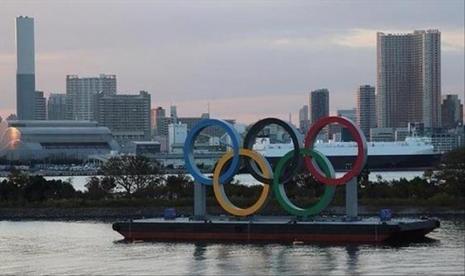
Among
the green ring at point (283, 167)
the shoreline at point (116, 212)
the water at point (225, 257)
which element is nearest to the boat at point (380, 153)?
the shoreline at point (116, 212)

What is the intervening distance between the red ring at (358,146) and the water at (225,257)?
145 inches

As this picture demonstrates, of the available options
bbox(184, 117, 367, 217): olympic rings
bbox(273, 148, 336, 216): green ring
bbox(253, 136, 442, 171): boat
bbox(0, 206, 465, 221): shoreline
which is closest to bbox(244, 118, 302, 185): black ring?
bbox(184, 117, 367, 217): olympic rings

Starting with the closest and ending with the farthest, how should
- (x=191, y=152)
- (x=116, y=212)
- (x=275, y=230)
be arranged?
(x=275, y=230), (x=191, y=152), (x=116, y=212)

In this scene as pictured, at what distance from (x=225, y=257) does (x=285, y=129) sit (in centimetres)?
868

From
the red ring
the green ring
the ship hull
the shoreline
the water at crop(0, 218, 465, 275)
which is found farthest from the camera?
the ship hull

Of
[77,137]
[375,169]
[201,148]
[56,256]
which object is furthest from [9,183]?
[77,137]

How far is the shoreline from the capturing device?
Result: 55469 millimetres

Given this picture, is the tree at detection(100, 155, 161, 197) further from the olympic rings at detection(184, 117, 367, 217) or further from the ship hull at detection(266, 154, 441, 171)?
the ship hull at detection(266, 154, 441, 171)

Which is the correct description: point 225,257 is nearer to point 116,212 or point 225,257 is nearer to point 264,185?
point 264,185

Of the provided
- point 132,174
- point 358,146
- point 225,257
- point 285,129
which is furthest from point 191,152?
point 132,174

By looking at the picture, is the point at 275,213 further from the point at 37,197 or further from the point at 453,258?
the point at 453,258

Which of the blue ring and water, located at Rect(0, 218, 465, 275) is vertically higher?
the blue ring

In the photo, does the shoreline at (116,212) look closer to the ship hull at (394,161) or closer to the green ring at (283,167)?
the green ring at (283,167)

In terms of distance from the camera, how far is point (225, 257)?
123 ft
